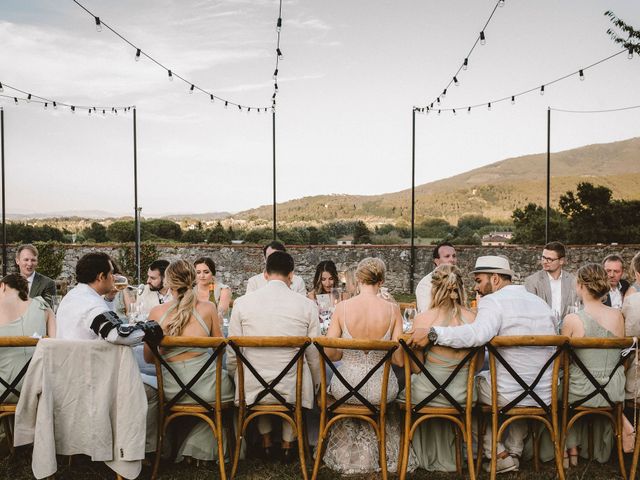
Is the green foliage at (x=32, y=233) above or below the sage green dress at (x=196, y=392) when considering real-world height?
above

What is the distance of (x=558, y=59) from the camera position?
13664mm

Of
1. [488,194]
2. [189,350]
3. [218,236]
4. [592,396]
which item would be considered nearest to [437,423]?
[592,396]

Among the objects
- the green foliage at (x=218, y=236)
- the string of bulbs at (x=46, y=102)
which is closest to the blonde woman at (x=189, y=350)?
the string of bulbs at (x=46, y=102)

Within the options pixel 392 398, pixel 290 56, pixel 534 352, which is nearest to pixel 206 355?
pixel 392 398

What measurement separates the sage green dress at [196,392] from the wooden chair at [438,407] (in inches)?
46.5

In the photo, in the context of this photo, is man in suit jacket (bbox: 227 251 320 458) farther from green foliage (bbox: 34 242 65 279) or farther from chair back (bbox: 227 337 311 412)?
green foliage (bbox: 34 242 65 279)

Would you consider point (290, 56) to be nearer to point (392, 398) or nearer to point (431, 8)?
point (431, 8)

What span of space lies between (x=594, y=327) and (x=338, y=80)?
46.6 feet

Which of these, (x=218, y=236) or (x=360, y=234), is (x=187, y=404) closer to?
(x=218, y=236)

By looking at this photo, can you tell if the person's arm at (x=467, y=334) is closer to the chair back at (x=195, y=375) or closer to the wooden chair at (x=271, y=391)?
the wooden chair at (x=271, y=391)

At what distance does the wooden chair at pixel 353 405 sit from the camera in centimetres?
320

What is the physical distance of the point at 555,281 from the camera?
18.2 ft

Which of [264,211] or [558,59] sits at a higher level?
[558,59]

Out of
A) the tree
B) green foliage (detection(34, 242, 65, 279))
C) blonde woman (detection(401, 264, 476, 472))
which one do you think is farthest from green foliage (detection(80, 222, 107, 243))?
blonde woman (detection(401, 264, 476, 472))
